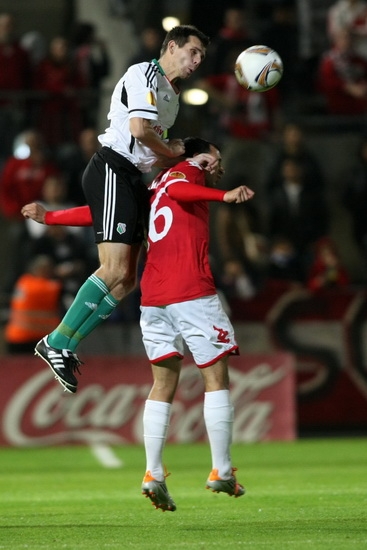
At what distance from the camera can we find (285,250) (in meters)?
15.6

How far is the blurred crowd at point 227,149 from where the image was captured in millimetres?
15383

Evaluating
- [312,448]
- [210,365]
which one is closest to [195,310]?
[210,365]

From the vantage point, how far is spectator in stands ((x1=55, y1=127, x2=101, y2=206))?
15758 millimetres

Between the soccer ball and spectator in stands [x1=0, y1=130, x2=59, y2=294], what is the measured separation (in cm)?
779

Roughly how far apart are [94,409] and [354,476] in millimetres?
4749

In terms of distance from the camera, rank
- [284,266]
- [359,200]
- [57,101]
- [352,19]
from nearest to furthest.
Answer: [284,266]
[359,200]
[57,101]
[352,19]

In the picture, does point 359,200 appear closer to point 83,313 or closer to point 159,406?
point 83,313

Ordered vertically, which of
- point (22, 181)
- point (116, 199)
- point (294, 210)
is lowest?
point (294, 210)

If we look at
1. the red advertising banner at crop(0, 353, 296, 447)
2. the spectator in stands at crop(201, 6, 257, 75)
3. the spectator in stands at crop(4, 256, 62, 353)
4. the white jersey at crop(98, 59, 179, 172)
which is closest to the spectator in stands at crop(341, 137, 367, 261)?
the spectator in stands at crop(201, 6, 257, 75)

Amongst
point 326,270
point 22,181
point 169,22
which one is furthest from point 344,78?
point 22,181

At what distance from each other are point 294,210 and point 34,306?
367 cm

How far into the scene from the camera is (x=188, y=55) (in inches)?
307

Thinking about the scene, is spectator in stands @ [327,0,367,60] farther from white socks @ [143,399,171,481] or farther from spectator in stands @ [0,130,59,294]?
white socks @ [143,399,171,481]

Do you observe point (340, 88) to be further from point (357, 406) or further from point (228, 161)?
point (357, 406)
